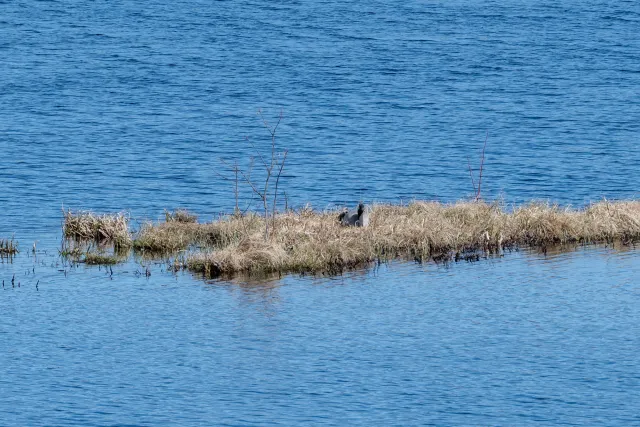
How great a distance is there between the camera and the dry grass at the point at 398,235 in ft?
99.6

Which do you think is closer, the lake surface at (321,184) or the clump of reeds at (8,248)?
the lake surface at (321,184)

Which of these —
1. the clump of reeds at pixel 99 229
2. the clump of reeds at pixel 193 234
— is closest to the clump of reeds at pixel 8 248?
the clump of reeds at pixel 99 229

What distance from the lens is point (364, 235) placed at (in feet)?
105

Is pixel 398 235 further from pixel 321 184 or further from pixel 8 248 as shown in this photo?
pixel 321 184

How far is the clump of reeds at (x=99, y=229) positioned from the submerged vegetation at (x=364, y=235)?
0.13 ft

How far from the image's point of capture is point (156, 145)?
208 feet

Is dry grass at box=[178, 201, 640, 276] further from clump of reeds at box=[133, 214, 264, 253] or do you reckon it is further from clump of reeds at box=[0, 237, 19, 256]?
clump of reeds at box=[0, 237, 19, 256]

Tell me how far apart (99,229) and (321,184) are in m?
19.6

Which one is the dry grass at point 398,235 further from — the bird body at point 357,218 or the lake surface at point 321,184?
the lake surface at point 321,184

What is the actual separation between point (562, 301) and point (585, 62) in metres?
60.4

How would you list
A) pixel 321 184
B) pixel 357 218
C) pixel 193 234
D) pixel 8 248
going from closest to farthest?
pixel 357 218 < pixel 8 248 < pixel 193 234 < pixel 321 184

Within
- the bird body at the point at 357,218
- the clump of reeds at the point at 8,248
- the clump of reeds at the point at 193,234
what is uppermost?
the bird body at the point at 357,218

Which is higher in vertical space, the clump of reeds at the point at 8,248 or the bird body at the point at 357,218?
the bird body at the point at 357,218

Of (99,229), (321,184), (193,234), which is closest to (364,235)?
(193,234)
